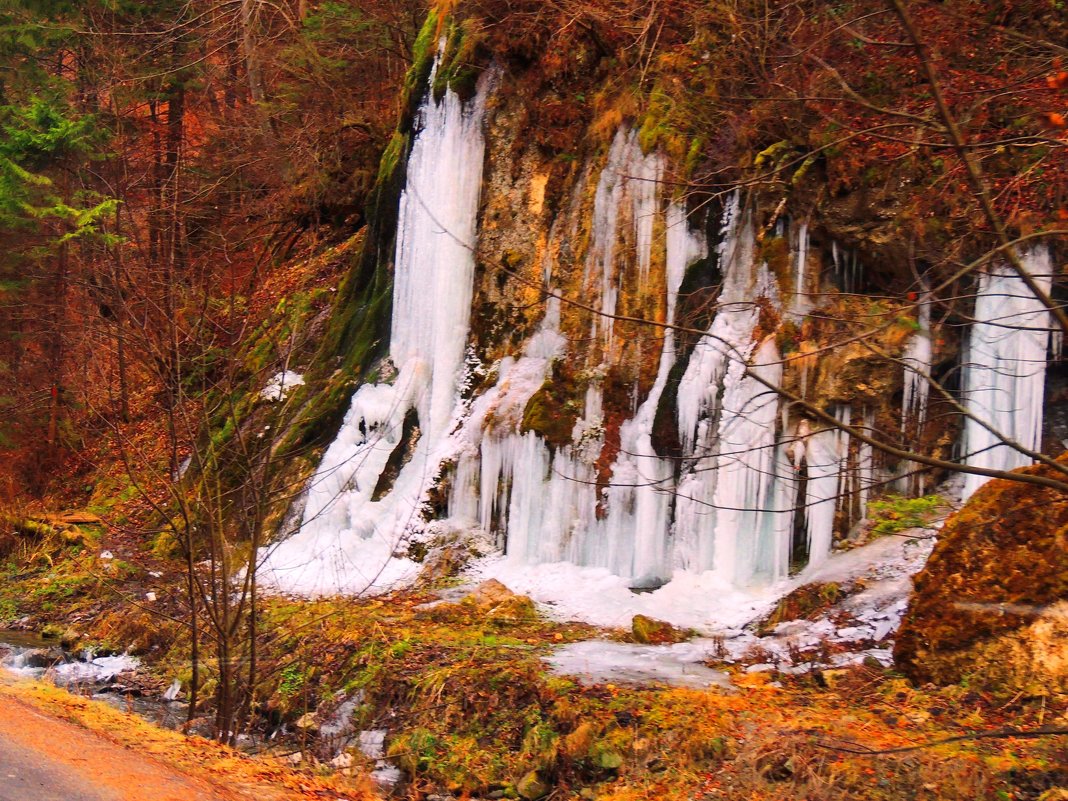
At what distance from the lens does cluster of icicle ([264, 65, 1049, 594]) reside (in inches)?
408

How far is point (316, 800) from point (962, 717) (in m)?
4.50

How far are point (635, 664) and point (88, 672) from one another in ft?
19.4

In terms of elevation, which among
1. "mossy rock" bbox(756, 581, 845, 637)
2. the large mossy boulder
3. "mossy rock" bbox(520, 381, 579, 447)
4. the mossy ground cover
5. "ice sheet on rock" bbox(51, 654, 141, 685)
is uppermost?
"mossy rock" bbox(520, 381, 579, 447)

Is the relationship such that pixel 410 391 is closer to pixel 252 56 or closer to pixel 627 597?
pixel 627 597

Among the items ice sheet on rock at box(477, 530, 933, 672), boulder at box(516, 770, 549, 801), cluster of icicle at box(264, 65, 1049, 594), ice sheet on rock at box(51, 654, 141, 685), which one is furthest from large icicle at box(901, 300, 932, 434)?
ice sheet on rock at box(51, 654, 141, 685)

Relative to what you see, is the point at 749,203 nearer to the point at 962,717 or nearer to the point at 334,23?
the point at 962,717

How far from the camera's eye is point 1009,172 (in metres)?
10.1

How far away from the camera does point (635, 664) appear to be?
9.12 meters

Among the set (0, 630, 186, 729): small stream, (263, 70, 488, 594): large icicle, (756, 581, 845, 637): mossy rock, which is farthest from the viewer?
(263, 70, 488, 594): large icicle

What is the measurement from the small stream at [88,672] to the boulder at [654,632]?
4402 millimetres

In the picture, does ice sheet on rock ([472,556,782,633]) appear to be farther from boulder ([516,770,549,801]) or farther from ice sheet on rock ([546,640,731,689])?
boulder ([516,770,549,801])

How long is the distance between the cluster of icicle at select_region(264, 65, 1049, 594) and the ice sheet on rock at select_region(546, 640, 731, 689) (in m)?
1.41

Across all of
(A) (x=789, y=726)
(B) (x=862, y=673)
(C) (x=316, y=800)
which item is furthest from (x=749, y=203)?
(C) (x=316, y=800)

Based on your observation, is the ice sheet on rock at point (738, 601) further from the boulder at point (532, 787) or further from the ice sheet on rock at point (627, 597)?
the boulder at point (532, 787)
